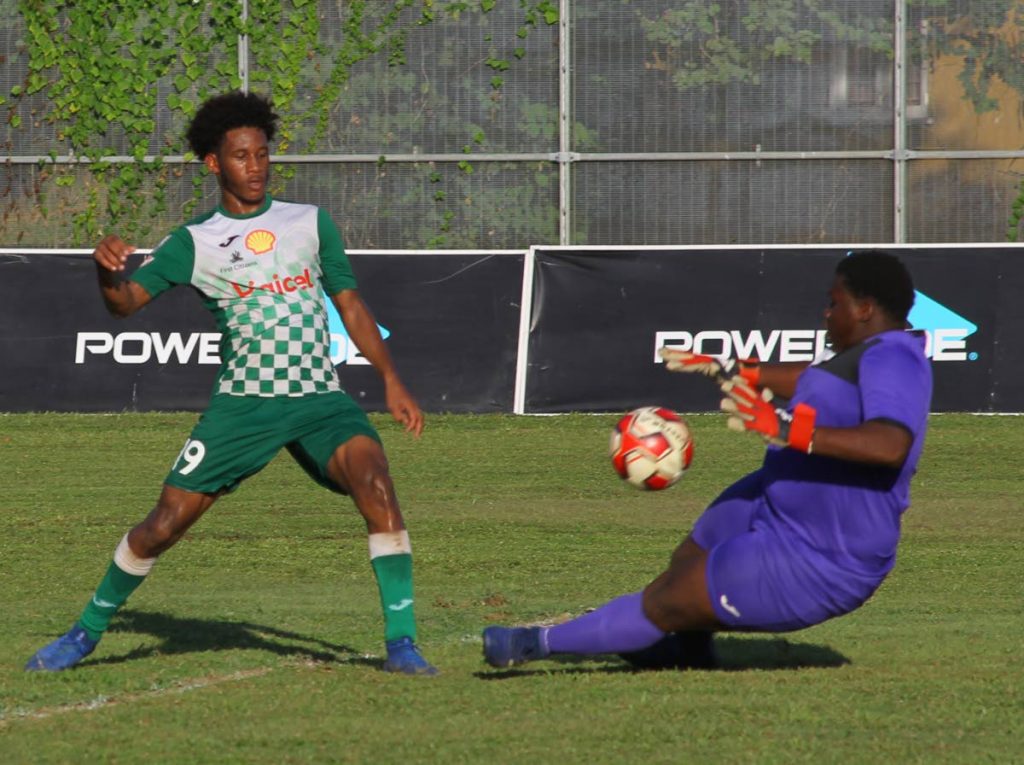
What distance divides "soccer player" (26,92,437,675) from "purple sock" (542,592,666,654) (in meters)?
0.56

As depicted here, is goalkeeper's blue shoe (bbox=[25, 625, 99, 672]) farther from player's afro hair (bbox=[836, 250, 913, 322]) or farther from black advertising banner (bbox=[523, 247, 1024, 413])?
black advertising banner (bbox=[523, 247, 1024, 413])

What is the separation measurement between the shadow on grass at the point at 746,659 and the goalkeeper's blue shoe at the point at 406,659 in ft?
0.68

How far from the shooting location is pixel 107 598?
691 centimetres

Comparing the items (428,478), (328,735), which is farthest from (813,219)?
(328,735)

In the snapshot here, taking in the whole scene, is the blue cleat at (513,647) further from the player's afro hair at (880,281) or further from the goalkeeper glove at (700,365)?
the player's afro hair at (880,281)

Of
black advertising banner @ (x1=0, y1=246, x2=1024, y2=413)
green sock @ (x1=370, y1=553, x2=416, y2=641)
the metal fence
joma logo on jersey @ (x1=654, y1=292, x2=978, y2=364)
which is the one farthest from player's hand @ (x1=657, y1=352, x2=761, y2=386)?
the metal fence

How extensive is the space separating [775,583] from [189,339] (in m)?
11.6

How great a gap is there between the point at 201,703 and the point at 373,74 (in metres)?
15.5

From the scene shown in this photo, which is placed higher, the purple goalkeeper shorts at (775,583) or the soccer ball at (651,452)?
the soccer ball at (651,452)

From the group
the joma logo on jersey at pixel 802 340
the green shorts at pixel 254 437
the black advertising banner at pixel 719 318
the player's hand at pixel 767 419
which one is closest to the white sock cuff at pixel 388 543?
the green shorts at pixel 254 437

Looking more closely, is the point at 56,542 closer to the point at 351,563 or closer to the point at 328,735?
the point at 351,563

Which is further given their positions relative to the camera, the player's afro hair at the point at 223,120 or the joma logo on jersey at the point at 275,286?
the player's afro hair at the point at 223,120

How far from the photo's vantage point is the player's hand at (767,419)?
575 cm

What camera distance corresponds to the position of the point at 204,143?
23.4 feet
